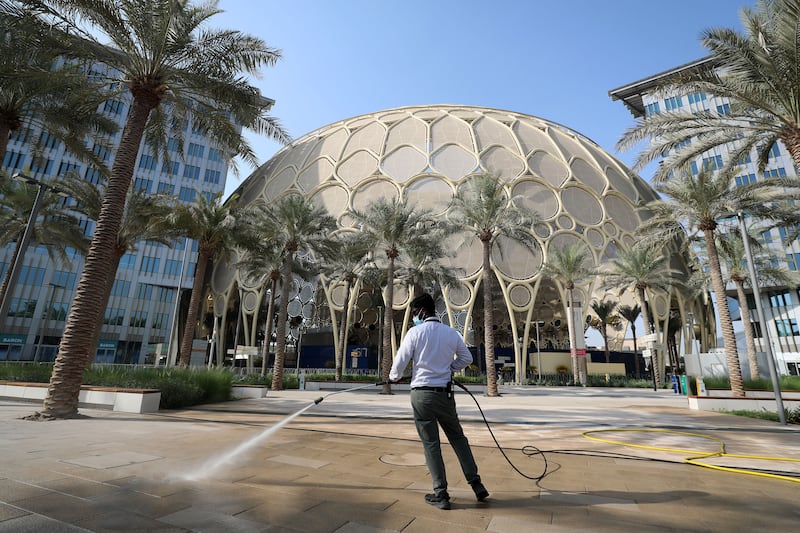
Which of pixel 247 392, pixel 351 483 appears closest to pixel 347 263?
pixel 247 392

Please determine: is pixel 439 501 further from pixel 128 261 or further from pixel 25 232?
pixel 128 261

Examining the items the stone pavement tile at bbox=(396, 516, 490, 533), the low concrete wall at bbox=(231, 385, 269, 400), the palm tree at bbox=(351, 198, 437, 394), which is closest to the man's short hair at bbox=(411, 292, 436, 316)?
the stone pavement tile at bbox=(396, 516, 490, 533)

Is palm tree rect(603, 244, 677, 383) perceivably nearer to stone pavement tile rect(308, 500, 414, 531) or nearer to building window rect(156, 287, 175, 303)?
stone pavement tile rect(308, 500, 414, 531)

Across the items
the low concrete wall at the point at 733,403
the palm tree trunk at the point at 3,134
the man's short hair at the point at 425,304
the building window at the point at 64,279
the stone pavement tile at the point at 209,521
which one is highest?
the building window at the point at 64,279

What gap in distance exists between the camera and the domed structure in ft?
118

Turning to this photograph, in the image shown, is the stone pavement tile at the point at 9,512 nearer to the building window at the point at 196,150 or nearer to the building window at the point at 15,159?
the building window at the point at 15,159

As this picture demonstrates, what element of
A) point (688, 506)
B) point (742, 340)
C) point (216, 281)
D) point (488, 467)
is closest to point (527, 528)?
point (688, 506)

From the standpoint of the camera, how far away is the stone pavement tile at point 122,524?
2594 millimetres

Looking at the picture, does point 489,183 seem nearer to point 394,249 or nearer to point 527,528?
point 394,249

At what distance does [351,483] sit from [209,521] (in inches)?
60.6

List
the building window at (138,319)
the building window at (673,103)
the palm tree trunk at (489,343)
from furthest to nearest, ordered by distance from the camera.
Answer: the building window at (673,103) < the building window at (138,319) < the palm tree trunk at (489,343)

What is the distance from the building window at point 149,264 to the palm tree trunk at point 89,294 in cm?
4842

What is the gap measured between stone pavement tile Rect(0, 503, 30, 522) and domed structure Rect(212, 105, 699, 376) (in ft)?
106

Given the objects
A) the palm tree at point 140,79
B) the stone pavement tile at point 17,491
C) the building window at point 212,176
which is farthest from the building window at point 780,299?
the building window at point 212,176
